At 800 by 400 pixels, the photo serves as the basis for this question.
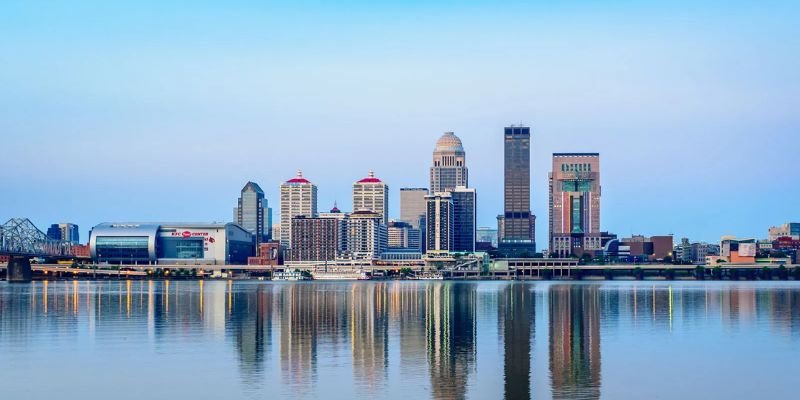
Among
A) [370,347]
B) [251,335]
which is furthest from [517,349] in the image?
[251,335]

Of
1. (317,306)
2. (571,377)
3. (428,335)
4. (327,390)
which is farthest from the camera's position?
(317,306)

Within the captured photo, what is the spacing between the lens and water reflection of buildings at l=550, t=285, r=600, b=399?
39469 mm

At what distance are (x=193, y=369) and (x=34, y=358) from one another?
8.72 metres

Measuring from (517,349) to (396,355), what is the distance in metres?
6.50

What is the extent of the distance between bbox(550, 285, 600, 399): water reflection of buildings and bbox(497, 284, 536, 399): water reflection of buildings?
1.06 m

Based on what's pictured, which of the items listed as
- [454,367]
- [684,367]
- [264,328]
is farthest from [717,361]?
[264,328]

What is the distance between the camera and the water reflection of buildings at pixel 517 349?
3981 centimetres

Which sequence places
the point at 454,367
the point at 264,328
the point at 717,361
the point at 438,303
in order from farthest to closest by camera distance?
the point at 438,303
the point at 264,328
the point at 717,361
the point at 454,367

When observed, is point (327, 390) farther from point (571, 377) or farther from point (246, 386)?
point (571, 377)

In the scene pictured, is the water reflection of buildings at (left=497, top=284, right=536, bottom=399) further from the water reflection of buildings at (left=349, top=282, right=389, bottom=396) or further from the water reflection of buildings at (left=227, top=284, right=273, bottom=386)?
the water reflection of buildings at (left=227, top=284, right=273, bottom=386)

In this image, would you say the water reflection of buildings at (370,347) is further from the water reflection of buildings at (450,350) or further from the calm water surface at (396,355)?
the water reflection of buildings at (450,350)

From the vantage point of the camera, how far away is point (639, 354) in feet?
170

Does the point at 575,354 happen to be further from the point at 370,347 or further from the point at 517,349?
the point at 370,347

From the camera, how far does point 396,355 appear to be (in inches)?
1981
